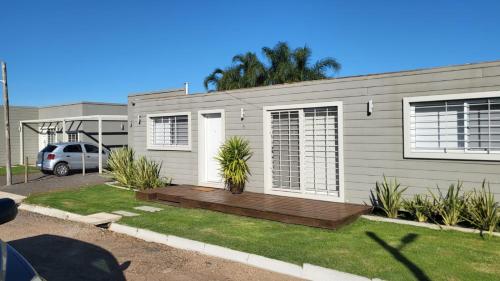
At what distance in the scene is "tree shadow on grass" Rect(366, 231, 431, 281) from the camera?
4805 mm

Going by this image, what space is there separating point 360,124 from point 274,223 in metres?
2.93

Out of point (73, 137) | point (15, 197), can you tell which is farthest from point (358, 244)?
point (73, 137)

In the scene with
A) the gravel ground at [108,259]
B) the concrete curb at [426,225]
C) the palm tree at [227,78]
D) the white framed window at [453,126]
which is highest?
the palm tree at [227,78]

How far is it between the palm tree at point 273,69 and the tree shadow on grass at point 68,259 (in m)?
23.0

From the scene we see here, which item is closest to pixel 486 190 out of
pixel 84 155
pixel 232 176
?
pixel 232 176

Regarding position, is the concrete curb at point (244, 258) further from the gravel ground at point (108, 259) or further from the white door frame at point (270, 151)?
the white door frame at point (270, 151)

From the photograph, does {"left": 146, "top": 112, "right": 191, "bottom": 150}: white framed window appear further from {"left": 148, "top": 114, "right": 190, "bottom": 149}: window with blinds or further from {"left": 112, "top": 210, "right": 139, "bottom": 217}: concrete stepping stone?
{"left": 112, "top": 210, "right": 139, "bottom": 217}: concrete stepping stone

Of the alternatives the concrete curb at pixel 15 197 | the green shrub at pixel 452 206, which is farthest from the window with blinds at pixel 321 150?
the concrete curb at pixel 15 197

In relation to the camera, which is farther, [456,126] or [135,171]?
[135,171]

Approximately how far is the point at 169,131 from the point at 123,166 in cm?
197

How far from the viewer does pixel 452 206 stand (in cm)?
702

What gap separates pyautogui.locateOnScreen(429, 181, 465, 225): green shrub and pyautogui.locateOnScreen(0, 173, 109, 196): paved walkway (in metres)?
11.6

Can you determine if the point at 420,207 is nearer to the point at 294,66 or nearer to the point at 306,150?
the point at 306,150

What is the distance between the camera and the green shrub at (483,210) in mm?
6598
